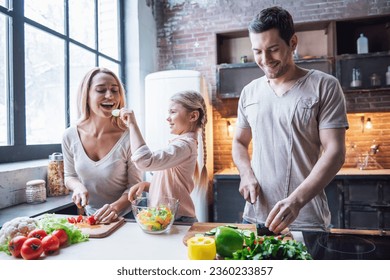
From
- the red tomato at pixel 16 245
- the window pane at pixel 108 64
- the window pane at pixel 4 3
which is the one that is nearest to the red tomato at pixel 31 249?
the red tomato at pixel 16 245

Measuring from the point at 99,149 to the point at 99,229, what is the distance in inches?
19.4

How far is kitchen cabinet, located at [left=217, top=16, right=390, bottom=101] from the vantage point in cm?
295

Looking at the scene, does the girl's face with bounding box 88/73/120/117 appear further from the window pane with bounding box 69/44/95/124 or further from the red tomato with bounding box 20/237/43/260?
the window pane with bounding box 69/44/95/124

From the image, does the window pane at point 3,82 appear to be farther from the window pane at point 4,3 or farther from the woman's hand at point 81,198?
the woman's hand at point 81,198

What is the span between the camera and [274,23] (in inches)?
47.6

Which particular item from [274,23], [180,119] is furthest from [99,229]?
[274,23]

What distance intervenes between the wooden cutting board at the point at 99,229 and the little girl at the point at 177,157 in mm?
142

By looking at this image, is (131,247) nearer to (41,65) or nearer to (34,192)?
(34,192)

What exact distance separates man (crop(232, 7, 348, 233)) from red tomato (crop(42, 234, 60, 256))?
0.70 metres

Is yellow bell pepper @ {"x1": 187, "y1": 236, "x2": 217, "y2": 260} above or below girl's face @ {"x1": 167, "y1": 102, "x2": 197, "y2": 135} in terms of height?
below

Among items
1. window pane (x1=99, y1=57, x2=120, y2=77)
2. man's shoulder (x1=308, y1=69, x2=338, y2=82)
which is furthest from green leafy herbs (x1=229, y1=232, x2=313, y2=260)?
window pane (x1=99, y1=57, x2=120, y2=77)

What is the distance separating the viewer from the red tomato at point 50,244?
3.12ft
